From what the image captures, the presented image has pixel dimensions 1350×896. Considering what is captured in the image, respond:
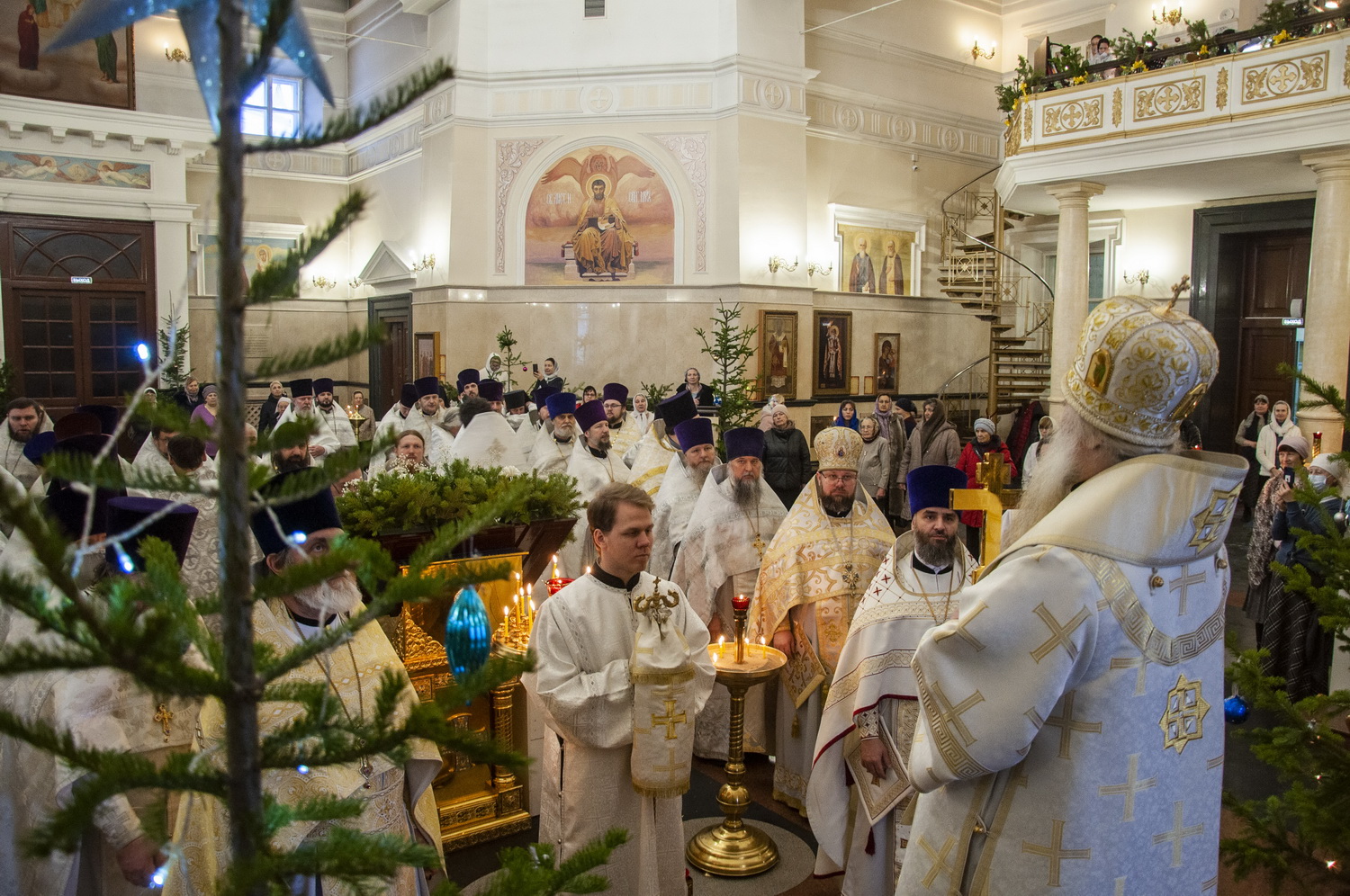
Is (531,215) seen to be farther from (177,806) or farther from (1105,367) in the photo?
(1105,367)

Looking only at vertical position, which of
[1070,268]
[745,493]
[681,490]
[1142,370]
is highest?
[1070,268]

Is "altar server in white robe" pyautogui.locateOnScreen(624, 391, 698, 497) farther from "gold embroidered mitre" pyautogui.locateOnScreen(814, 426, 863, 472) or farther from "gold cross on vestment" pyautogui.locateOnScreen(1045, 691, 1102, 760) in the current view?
"gold cross on vestment" pyautogui.locateOnScreen(1045, 691, 1102, 760)

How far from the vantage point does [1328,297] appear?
12195mm

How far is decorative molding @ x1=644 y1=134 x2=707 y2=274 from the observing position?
1697 centimetres

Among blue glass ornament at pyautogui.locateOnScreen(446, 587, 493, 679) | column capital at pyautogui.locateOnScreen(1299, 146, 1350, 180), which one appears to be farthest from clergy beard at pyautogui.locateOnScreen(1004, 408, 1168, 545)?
column capital at pyautogui.locateOnScreen(1299, 146, 1350, 180)

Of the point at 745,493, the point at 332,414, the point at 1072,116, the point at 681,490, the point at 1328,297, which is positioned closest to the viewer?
the point at 745,493

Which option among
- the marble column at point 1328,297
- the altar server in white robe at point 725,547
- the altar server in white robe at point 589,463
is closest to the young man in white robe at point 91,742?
the altar server in white robe at point 725,547

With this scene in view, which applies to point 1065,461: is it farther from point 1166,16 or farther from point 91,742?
point 1166,16

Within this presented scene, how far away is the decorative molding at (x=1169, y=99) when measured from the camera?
12.4 metres

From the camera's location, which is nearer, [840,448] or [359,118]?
[359,118]

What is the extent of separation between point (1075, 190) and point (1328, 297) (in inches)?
139

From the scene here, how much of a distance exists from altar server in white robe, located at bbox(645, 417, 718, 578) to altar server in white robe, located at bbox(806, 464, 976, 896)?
282 cm

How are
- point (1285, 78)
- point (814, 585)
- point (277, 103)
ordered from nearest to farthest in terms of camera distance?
point (814, 585) < point (1285, 78) < point (277, 103)

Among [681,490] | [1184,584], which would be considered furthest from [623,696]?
[681,490]
